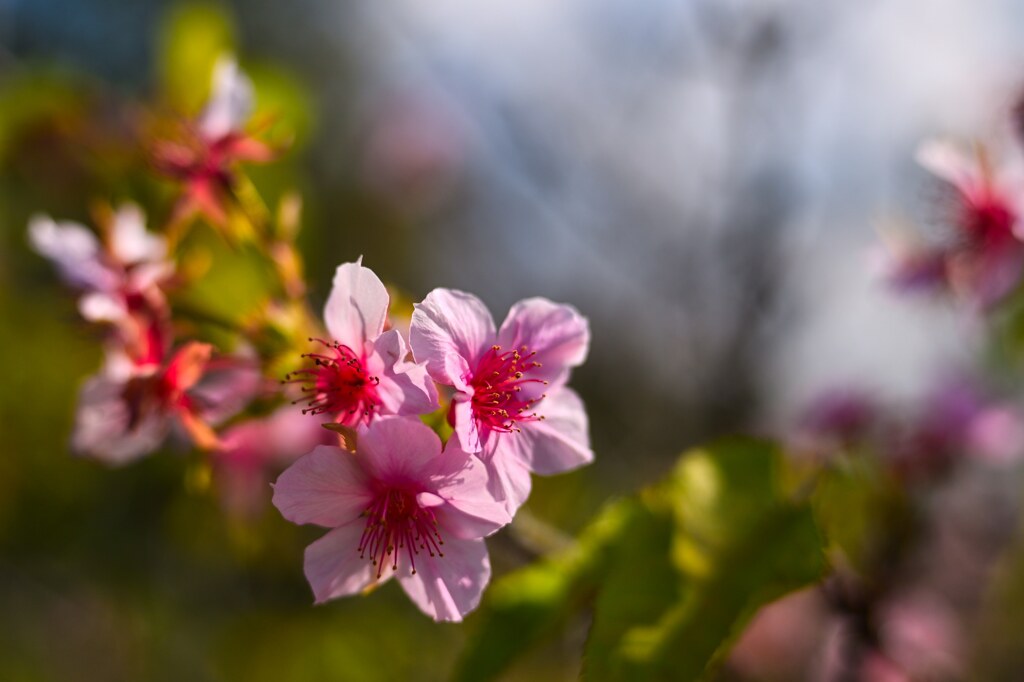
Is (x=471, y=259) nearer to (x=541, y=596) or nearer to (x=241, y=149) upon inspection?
(x=241, y=149)

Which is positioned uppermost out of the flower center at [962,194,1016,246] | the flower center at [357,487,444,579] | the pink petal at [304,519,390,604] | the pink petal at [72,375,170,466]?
the flower center at [962,194,1016,246]

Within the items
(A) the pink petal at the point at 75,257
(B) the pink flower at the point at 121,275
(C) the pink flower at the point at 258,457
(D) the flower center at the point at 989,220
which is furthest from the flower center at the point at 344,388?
(D) the flower center at the point at 989,220

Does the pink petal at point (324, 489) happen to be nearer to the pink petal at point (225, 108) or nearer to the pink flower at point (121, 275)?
the pink flower at point (121, 275)

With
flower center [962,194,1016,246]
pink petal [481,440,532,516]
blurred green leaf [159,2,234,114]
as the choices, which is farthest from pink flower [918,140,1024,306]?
blurred green leaf [159,2,234,114]

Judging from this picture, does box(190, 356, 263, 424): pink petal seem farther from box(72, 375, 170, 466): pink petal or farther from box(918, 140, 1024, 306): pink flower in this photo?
box(918, 140, 1024, 306): pink flower

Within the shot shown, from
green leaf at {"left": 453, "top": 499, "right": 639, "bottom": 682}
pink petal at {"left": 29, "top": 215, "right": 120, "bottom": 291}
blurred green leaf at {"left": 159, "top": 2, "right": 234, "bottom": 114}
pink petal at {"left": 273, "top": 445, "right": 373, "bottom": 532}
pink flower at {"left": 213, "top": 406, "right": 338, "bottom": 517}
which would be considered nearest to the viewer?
pink petal at {"left": 273, "top": 445, "right": 373, "bottom": 532}

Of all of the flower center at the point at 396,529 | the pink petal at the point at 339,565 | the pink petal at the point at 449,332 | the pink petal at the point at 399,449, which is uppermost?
the pink petal at the point at 449,332

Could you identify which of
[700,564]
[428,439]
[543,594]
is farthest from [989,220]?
[428,439]

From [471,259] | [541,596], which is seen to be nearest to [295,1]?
[471,259]
